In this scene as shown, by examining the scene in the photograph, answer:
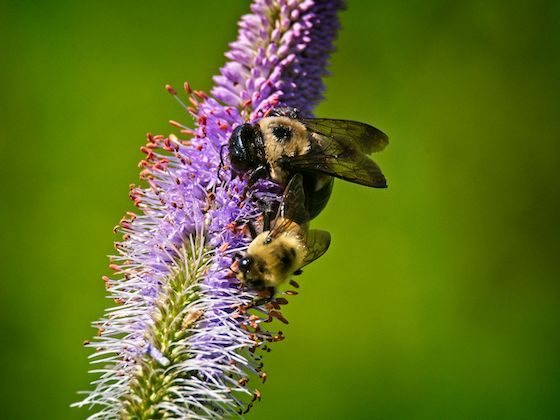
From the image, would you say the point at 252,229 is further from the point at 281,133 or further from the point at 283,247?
the point at 281,133

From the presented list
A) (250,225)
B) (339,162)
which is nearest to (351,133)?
(339,162)

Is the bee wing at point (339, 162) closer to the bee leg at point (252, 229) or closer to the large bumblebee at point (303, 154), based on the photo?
the large bumblebee at point (303, 154)

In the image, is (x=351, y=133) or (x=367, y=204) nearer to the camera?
(x=351, y=133)

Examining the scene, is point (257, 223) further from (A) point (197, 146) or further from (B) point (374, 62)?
(B) point (374, 62)

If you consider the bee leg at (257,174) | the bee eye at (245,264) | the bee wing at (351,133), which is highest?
the bee wing at (351,133)

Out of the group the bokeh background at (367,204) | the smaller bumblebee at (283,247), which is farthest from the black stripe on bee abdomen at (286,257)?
the bokeh background at (367,204)

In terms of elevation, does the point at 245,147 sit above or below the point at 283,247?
above

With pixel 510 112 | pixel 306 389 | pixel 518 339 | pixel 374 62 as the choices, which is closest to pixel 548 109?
pixel 510 112

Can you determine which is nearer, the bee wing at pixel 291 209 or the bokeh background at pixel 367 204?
the bee wing at pixel 291 209
